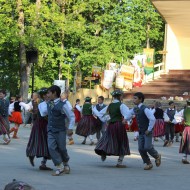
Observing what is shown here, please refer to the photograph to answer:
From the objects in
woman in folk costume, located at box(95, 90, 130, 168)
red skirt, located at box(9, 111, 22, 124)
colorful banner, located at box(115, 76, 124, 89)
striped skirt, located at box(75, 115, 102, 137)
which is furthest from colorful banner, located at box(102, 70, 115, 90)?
woman in folk costume, located at box(95, 90, 130, 168)

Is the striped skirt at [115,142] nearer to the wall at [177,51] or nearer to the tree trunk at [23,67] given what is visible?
the tree trunk at [23,67]

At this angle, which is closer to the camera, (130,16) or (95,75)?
(95,75)

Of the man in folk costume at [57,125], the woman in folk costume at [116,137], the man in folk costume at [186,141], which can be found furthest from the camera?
the man in folk costume at [186,141]

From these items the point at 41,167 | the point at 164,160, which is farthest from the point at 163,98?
the point at 41,167

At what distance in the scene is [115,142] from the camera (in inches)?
566

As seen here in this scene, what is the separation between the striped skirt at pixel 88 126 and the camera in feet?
73.4

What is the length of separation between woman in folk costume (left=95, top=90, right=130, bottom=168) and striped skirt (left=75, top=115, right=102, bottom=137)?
25.6 feet

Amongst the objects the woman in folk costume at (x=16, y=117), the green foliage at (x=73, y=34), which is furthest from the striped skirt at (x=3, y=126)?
the green foliage at (x=73, y=34)

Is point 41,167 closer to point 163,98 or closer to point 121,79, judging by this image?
point 163,98

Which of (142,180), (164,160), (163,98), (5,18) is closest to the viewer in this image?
(142,180)

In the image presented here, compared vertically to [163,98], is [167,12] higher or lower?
higher

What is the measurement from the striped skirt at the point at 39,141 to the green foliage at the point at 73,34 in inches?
1141

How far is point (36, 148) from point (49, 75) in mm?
38229

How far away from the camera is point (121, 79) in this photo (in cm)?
4422
